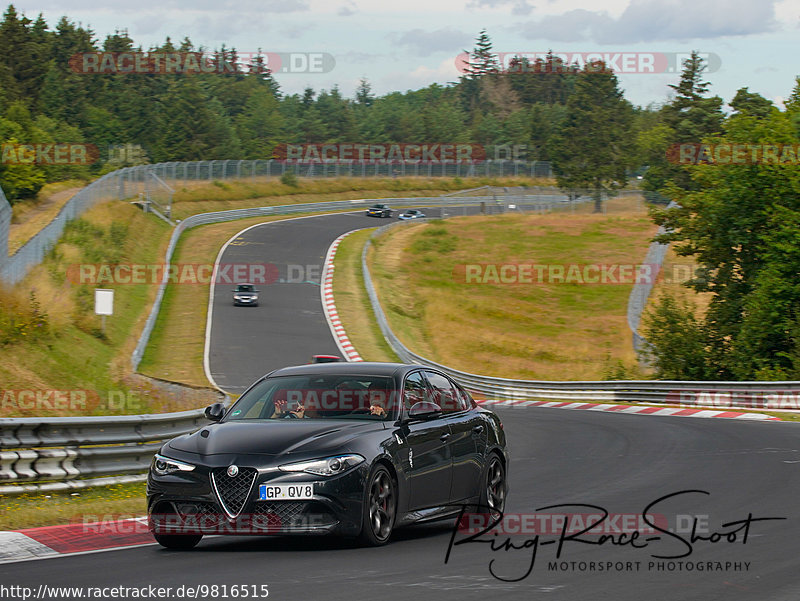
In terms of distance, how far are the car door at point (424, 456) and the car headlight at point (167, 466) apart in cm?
169

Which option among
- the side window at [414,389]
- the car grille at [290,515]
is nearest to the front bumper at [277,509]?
the car grille at [290,515]

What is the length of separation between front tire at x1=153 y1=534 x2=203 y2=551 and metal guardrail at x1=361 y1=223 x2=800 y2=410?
2121cm

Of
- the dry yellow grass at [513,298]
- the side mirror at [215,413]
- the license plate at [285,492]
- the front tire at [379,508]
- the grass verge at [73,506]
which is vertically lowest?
the dry yellow grass at [513,298]

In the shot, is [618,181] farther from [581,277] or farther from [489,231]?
[581,277]

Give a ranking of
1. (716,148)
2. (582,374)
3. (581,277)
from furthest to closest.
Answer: (581,277) → (582,374) → (716,148)

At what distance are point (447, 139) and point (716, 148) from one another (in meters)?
126

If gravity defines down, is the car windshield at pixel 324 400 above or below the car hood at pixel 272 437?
above

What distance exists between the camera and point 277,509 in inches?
311

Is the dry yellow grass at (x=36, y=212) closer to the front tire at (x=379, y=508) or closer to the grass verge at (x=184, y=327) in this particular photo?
the grass verge at (x=184, y=327)

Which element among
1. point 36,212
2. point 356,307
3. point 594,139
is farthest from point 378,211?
point 356,307

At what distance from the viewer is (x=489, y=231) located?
265 feet

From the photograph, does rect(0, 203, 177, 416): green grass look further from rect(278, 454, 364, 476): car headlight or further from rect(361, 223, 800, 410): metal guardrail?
rect(278, 454, 364, 476): car headlight

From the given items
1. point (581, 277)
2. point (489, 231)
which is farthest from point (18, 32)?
point (581, 277)

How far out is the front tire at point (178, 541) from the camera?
837 cm
